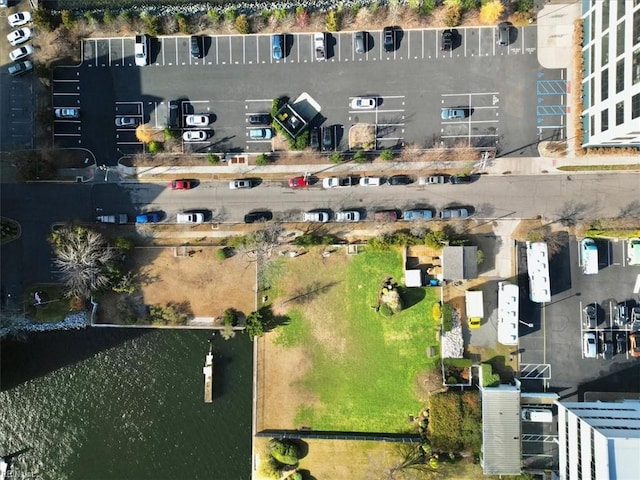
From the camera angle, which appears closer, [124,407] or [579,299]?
[579,299]

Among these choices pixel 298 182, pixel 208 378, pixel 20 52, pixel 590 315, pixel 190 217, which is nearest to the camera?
pixel 590 315

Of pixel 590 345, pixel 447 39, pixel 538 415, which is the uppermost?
pixel 447 39

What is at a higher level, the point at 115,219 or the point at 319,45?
the point at 319,45

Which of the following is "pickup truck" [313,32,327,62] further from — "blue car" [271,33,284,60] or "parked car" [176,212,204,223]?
"parked car" [176,212,204,223]

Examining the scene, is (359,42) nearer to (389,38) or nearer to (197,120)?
(389,38)

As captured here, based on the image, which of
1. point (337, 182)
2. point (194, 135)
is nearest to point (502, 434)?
point (337, 182)

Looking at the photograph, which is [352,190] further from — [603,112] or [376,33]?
[603,112]

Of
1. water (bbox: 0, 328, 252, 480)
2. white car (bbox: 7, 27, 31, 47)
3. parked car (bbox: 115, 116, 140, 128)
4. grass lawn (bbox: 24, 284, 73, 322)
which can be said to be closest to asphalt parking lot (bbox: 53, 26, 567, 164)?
parked car (bbox: 115, 116, 140, 128)
